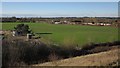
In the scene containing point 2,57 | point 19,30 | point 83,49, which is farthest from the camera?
point 19,30

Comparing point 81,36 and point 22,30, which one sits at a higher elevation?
point 22,30

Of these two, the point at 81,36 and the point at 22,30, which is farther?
the point at 22,30

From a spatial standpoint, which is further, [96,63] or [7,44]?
[7,44]

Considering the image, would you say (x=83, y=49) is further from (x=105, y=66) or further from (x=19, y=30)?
(x=19, y=30)

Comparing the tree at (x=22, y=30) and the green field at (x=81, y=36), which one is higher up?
the tree at (x=22, y=30)

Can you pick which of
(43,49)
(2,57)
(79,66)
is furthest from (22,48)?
(79,66)

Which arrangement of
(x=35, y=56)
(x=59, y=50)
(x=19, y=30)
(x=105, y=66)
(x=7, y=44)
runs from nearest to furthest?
1. (x=105, y=66)
2. (x=7, y=44)
3. (x=35, y=56)
4. (x=59, y=50)
5. (x=19, y=30)

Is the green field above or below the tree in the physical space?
below

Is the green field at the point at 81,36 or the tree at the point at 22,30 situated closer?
the green field at the point at 81,36

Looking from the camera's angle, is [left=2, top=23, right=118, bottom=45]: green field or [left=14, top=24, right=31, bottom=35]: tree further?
[left=14, top=24, right=31, bottom=35]: tree
